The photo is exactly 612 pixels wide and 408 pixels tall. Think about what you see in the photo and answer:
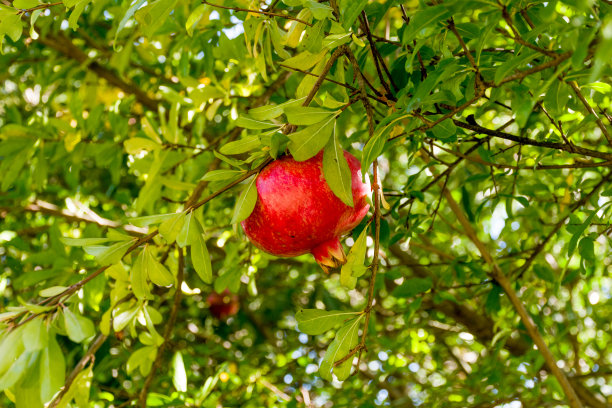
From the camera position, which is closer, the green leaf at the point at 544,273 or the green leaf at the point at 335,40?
the green leaf at the point at 335,40

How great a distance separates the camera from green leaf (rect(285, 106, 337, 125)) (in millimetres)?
706

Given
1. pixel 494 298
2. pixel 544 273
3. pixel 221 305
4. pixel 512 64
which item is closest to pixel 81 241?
pixel 512 64

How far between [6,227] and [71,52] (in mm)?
632

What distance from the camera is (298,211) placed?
77 cm

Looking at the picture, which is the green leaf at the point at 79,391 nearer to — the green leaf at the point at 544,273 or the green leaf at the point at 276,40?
the green leaf at the point at 276,40

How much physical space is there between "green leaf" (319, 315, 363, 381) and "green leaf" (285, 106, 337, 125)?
285mm

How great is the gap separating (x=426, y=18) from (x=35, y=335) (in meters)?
0.58

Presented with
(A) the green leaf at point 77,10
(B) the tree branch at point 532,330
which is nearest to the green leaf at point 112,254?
(A) the green leaf at point 77,10

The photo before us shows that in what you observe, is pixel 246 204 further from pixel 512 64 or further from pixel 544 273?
pixel 544 273

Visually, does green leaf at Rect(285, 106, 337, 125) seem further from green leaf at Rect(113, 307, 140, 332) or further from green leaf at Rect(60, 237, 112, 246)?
green leaf at Rect(113, 307, 140, 332)

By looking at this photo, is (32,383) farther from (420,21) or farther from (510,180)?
(510,180)

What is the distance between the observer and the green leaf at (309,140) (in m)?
0.72

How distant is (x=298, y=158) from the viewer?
720 mm

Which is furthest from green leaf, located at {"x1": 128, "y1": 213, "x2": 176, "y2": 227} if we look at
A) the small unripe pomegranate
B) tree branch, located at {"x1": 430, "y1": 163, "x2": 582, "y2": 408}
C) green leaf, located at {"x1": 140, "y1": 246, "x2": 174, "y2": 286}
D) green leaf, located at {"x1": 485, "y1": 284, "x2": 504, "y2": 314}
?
the small unripe pomegranate
